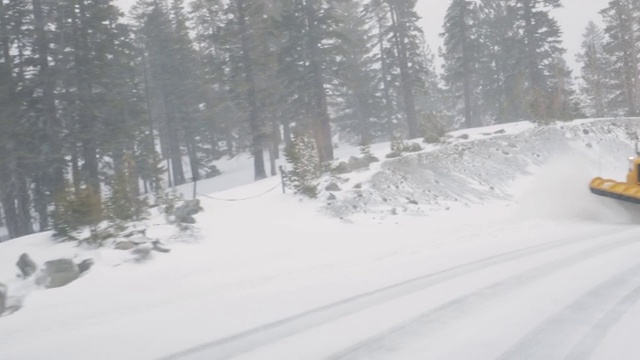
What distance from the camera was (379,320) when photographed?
7.27 metres

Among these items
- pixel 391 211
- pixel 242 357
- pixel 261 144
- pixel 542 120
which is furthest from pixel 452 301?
pixel 542 120

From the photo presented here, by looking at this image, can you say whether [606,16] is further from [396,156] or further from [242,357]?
[242,357]

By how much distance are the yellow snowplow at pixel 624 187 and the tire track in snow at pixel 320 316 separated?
18.1ft

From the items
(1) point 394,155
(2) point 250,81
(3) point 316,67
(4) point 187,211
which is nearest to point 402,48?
(3) point 316,67

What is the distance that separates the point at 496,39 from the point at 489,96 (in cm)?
472

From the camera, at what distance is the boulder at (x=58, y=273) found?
32.3 ft

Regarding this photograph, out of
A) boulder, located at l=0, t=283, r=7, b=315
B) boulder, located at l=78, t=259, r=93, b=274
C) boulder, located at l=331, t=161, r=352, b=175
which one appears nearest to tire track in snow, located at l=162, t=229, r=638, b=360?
boulder, located at l=0, t=283, r=7, b=315

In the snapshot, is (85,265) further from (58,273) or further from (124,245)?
(124,245)

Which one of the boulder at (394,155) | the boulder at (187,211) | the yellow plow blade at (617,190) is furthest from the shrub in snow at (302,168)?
the yellow plow blade at (617,190)

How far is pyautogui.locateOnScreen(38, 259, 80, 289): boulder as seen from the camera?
9836 millimetres

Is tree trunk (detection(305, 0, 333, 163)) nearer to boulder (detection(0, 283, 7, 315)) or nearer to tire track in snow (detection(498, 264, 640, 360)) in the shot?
boulder (detection(0, 283, 7, 315))

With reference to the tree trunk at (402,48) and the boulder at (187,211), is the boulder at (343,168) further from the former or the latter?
the tree trunk at (402,48)

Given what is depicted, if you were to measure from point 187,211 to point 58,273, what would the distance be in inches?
183

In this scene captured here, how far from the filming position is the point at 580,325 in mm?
6562
